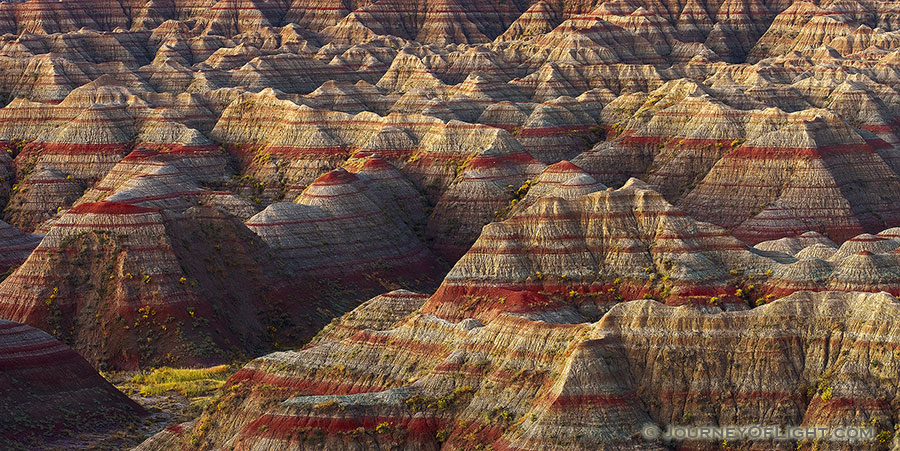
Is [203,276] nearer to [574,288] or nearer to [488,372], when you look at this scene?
[574,288]

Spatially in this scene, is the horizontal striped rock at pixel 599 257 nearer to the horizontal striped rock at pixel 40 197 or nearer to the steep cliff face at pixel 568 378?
the steep cliff face at pixel 568 378

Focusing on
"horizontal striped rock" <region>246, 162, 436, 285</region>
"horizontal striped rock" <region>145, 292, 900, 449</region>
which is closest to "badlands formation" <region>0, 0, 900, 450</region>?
"horizontal striped rock" <region>145, 292, 900, 449</region>

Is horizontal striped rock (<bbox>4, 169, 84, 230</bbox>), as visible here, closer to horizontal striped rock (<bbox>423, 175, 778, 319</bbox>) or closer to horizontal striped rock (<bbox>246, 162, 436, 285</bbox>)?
horizontal striped rock (<bbox>246, 162, 436, 285</bbox>)

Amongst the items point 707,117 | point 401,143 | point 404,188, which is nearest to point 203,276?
point 404,188

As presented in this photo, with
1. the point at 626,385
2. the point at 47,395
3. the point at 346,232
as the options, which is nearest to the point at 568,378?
the point at 626,385

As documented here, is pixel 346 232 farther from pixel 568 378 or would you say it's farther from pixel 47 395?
pixel 568 378

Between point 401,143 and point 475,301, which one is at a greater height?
point 401,143

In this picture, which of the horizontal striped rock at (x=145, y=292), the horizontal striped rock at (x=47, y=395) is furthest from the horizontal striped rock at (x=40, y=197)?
the horizontal striped rock at (x=47, y=395)

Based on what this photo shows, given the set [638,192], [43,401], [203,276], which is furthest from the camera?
[203,276]
